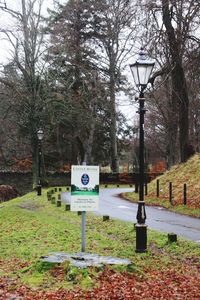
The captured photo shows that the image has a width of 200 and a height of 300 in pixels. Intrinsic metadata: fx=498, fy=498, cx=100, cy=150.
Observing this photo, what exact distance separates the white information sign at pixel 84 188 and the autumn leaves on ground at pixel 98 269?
129 centimetres

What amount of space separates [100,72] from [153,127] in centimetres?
1660

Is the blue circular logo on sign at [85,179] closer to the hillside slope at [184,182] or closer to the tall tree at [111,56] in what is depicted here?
the hillside slope at [184,182]

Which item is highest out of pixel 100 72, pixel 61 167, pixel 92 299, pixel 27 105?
pixel 100 72

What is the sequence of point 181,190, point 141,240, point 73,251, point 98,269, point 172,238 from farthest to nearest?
point 181,190 < point 172,238 < point 141,240 < point 73,251 < point 98,269

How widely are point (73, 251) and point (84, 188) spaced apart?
166 cm

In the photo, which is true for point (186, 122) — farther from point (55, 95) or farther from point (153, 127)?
point (153, 127)

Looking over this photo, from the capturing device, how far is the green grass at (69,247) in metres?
7.75

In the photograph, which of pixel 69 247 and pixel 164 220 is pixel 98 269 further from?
pixel 164 220

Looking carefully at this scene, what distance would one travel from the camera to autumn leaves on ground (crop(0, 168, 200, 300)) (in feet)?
23.7

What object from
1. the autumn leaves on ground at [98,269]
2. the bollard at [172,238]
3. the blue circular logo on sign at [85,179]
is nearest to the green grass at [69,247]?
the autumn leaves on ground at [98,269]

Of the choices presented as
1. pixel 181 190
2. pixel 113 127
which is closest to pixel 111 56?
pixel 113 127

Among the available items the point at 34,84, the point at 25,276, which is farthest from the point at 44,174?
the point at 25,276

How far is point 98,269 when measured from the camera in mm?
7953

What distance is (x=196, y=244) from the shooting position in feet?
37.3
